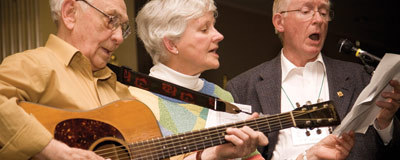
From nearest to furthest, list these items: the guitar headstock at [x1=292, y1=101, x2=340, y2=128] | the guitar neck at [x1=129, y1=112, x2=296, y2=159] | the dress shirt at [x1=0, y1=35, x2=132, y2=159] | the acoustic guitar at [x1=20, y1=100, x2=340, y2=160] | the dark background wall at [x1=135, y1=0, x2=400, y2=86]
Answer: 1. the dress shirt at [x1=0, y1=35, x2=132, y2=159]
2. the acoustic guitar at [x1=20, y1=100, x2=340, y2=160]
3. the guitar neck at [x1=129, y1=112, x2=296, y2=159]
4. the guitar headstock at [x1=292, y1=101, x2=340, y2=128]
5. the dark background wall at [x1=135, y1=0, x2=400, y2=86]

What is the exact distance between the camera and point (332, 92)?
9.11ft

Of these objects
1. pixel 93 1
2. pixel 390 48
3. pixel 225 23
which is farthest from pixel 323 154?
pixel 390 48

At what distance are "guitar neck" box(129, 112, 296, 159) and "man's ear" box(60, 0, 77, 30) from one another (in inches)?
24.2

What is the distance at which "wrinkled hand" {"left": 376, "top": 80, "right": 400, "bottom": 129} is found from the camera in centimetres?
219

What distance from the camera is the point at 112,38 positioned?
7.28 feet

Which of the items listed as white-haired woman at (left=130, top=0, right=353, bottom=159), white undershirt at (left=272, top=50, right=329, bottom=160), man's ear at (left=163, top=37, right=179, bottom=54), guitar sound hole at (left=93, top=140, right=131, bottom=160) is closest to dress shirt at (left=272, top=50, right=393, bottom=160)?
white undershirt at (left=272, top=50, right=329, bottom=160)

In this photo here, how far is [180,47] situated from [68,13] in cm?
66

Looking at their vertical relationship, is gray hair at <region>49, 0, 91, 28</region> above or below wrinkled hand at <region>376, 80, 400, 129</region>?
above

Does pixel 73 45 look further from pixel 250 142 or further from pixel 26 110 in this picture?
pixel 250 142

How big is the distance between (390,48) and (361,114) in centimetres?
839

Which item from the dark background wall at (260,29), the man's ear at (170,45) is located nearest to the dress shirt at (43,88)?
the man's ear at (170,45)

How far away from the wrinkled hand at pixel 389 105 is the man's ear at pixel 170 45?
3.44 ft

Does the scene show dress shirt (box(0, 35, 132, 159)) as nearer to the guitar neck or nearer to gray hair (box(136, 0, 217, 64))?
the guitar neck

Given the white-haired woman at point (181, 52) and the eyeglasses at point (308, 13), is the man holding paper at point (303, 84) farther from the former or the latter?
the white-haired woman at point (181, 52)
